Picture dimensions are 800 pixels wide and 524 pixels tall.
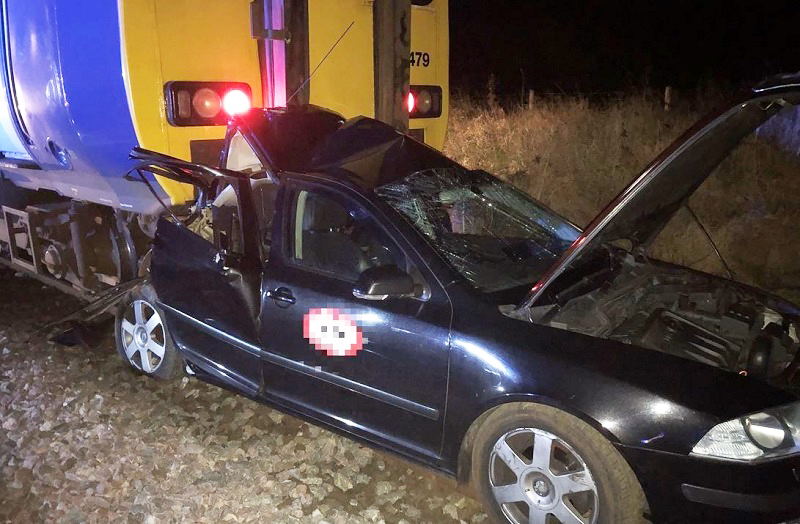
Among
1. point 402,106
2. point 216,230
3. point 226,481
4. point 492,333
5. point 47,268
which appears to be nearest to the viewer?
point 492,333

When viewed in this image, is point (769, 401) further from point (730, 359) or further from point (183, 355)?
point (183, 355)

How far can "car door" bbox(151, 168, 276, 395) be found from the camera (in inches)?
141

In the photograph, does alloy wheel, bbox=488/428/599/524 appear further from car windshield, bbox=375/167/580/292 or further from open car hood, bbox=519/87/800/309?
car windshield, bbox=375/167/580/292

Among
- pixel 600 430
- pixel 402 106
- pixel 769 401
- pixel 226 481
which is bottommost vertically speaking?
pixel 226 481

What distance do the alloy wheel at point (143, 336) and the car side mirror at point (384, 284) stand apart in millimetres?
1894

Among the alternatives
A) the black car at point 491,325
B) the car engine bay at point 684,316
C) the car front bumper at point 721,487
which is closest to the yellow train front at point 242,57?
the black car at point 491,325

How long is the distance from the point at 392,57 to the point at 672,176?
9.01 feet

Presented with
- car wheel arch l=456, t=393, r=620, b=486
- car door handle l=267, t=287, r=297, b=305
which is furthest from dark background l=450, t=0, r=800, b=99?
car wheel arch l=456, t=393, r=620, b=486

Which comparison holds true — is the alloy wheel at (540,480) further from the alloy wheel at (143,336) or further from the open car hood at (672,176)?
the alloy wheel at (143,336)

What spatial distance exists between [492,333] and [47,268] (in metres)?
4.90

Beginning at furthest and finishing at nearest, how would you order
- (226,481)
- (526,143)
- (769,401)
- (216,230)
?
1. (526,143)
2. (216,230)
3. (226,481)
4. (769,401)

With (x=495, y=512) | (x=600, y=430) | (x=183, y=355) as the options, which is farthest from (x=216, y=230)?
(x=600, y=430)

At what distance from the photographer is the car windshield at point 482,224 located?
3180 millimetres

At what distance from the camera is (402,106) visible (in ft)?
16.6
